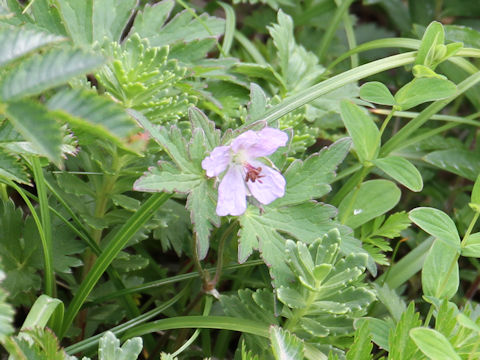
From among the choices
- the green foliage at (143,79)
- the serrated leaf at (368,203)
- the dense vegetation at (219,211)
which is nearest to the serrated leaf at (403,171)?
the dense vegetation at (219,211)

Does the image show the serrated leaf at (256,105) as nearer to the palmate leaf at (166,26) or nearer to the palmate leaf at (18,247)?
the palmate leaf at (166,26)

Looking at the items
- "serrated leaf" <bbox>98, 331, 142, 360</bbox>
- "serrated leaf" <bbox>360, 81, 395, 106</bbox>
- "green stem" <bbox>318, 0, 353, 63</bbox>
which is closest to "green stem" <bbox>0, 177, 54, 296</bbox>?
"serrated leaf" <bbox>98, 331, 142, 360</bbox>

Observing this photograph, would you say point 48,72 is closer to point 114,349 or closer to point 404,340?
point 114,349

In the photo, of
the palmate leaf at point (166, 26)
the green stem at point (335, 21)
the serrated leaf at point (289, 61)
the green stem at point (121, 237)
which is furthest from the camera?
the green stem at point (335, 21)

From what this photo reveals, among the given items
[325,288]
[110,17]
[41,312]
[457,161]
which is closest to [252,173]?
[325,288]

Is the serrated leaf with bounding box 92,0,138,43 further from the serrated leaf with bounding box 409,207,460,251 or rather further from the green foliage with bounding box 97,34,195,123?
the serrated leaf with bounding box 409,207,460,251

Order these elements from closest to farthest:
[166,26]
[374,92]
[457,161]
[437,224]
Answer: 1. [437,224]
2. [374,92]
3. [166,26]
4. [457,161]

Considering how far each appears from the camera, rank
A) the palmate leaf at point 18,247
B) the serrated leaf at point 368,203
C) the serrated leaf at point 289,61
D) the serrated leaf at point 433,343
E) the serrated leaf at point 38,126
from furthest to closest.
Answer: the serrated leaf at point 289,61, the serrated leaf at point 368,203, the palmate leaf at point 18,247, the serrated leaf at point 433,343, the serrated leaf at point 38,126
